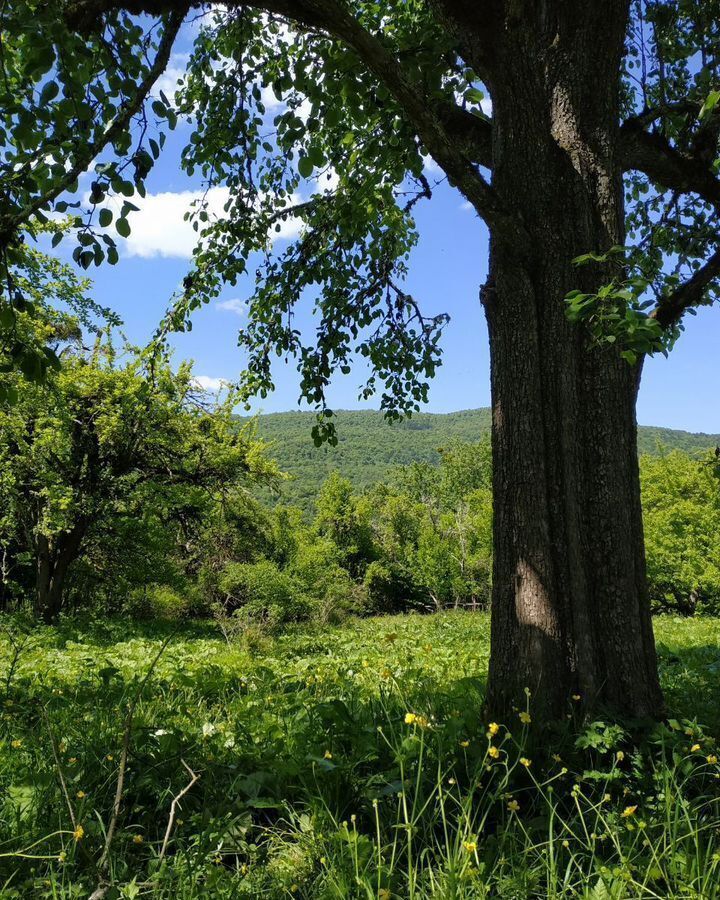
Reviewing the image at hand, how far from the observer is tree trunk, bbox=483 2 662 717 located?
3.35 metres

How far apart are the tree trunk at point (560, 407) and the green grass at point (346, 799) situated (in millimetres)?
333

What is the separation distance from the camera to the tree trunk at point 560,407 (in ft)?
11.0

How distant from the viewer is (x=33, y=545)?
50.3 ft

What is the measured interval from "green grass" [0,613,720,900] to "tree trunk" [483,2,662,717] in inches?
13.1

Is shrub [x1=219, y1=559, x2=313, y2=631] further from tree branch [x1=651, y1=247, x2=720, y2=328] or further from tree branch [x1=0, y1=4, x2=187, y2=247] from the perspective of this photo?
tree branch [x1=0, y1=4, x2=187, y2=247]

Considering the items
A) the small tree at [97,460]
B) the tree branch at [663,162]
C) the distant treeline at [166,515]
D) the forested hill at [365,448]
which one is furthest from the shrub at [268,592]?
the forested hill at [365,448]

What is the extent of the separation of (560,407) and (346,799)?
87.7 inches

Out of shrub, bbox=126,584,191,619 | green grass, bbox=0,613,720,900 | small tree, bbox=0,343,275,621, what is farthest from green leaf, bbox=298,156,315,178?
shrub, bbox=126,584,191,619

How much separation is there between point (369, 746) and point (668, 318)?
3304 millimetres

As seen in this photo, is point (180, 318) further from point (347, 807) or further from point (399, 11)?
point (347, 807)

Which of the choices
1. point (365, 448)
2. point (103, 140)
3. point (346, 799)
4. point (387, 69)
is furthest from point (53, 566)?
point (365, 448)

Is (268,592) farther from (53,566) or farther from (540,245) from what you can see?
(540,245)

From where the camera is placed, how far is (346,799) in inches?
103

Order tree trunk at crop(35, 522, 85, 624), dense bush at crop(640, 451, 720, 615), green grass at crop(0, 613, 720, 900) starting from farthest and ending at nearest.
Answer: dense bush at crop(640, 451, 720, 615)
tree trunk at crop(35, 522, 85, 624)
green grass at crop(0, 613, 720, 900)
